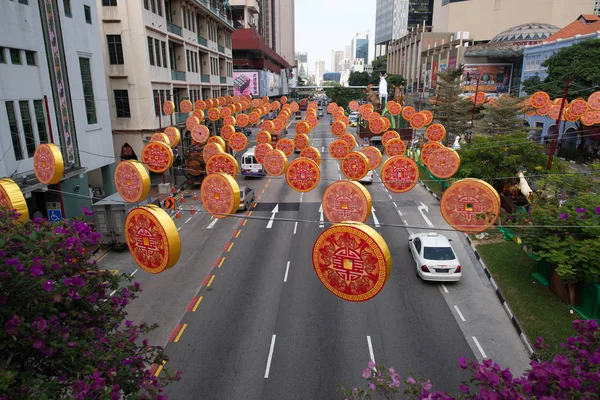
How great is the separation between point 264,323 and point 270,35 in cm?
12034

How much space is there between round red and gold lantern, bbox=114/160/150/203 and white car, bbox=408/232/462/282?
9975 mm

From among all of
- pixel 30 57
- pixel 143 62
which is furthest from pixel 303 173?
pixel 143 62

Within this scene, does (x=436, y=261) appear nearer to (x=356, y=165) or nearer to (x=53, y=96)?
(x=356, y=165)

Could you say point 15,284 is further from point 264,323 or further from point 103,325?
point 264,323

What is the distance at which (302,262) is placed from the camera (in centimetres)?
1723

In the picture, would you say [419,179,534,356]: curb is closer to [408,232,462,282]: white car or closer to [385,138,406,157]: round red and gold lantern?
[408,232,462,282]: white car

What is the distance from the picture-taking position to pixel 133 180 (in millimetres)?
11047

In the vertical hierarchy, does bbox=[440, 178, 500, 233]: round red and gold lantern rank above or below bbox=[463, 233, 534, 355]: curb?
above

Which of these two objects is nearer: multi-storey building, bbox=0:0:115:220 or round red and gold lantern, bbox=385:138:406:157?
multi-storey building, bbox=0:0:115:220

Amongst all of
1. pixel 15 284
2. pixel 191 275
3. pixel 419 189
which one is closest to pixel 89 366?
pixel 15 284

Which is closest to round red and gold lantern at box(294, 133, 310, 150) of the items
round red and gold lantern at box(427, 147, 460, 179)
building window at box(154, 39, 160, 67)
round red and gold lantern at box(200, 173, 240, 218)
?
round red and gold lantern at box(427, 147, 460, 179)

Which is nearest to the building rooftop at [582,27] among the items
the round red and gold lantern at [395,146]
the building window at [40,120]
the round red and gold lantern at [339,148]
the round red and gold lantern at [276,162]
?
the round red and gold lantern at [395,146]

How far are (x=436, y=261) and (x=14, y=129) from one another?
1881 centimetres

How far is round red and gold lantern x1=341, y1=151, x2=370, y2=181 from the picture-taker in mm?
16719
